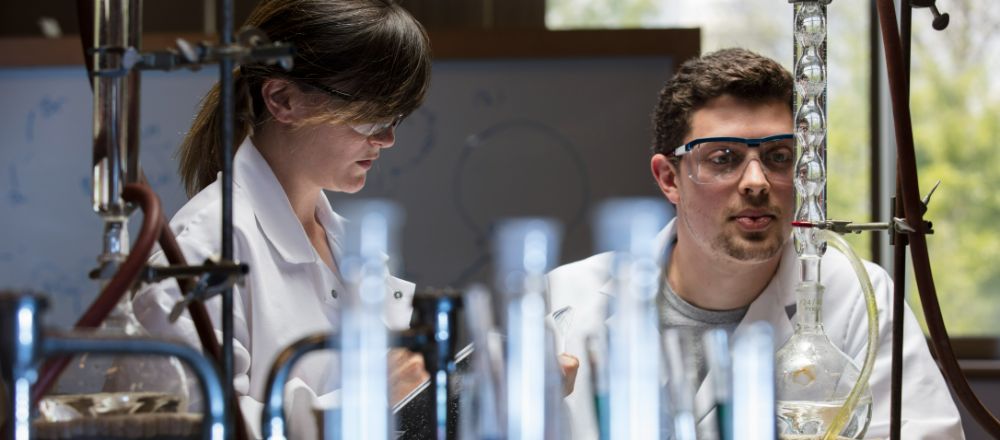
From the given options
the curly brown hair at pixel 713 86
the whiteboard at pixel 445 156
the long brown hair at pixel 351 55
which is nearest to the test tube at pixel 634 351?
the long brown hair at pixel 351 55

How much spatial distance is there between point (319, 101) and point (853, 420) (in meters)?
0.98

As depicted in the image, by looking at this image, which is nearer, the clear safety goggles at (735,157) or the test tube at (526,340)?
the test tube at (526,340)

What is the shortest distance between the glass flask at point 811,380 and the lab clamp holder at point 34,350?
54 cm

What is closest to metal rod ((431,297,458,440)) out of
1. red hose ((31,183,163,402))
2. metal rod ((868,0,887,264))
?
red hose ((31,183,163,402))

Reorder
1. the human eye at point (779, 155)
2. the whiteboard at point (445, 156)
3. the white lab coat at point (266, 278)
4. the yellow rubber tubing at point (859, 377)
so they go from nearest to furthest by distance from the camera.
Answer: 1. the yellow rubber tubing at point (859, 377)
2. the white lab coat at point (266, 278)
3. the human eye at point (779, 155)
4. the whiteboard at point (445, 156)

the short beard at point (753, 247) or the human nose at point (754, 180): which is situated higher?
the human nose at point (754, 180)

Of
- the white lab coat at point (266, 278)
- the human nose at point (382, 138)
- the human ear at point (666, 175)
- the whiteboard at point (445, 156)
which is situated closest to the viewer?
the white lab coat at point (266, 278)

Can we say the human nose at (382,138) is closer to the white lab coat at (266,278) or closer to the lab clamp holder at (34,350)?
the white lab coat at (266,278)

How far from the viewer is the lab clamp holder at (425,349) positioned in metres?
0.70

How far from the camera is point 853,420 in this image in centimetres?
106

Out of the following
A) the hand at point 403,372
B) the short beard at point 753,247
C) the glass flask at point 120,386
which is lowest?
the hand at point 403,372

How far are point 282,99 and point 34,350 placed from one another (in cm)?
116

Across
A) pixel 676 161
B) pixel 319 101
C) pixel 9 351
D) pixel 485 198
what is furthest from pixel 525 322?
pixel 485 198

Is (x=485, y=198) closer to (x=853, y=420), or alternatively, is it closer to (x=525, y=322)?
(x=853, y=420)
